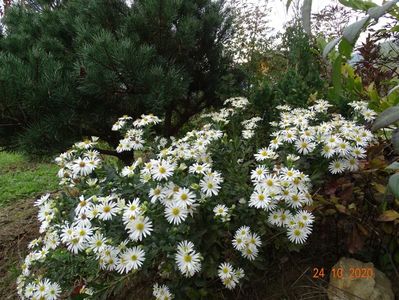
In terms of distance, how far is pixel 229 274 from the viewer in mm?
1280

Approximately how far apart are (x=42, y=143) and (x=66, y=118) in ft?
0.65

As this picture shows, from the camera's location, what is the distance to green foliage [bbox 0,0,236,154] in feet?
6.55

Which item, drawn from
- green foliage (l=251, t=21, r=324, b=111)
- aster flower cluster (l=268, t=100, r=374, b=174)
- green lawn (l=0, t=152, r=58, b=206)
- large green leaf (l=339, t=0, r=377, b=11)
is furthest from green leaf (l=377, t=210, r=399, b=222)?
green lawn (l=0, t=152, r=58, b=206)

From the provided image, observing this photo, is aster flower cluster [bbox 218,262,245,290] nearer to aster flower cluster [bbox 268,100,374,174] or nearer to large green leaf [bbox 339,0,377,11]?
aster flower cluster [bbox 268,100,374,174]

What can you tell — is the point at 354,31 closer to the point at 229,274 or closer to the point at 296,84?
the point at 229,274

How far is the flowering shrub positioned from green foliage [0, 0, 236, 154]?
1.90 ft

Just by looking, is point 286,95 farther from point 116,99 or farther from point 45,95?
Result: point 45,95

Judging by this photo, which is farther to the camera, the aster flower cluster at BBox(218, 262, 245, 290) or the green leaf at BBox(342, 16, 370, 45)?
the aster flower cluster at BBox(218, 262, 245, 290)

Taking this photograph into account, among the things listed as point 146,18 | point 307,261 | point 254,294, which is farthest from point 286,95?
point 254,294

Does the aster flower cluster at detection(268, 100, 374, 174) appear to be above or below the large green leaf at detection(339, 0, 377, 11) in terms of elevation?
below

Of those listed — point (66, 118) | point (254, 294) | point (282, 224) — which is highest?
point (66, 118)

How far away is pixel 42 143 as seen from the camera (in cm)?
211

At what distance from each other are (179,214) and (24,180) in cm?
383
